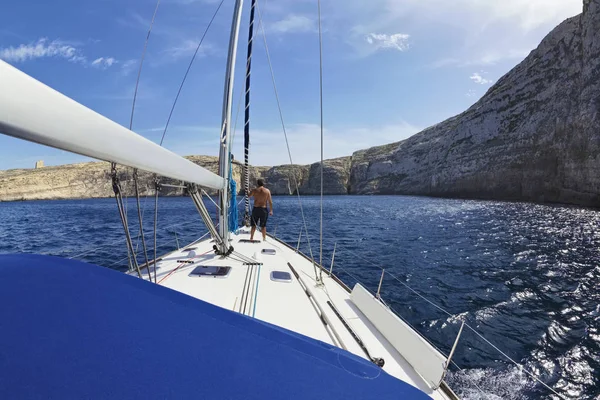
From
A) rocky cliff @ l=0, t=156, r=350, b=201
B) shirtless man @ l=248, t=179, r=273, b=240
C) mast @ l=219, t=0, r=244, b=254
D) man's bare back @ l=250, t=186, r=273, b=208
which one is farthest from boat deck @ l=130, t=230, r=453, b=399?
rocky cliff @ l=0, t=156, r=350, b=201

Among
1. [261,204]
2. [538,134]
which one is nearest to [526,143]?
[538,134]

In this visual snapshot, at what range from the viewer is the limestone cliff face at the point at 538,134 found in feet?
110

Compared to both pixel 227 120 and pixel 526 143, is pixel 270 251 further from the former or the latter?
pixel 526 143

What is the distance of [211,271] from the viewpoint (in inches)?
212

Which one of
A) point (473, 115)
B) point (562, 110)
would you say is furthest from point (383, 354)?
point (473, 115)

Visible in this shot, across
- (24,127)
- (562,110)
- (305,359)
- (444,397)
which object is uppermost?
(562,110)

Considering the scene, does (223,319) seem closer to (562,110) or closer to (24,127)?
(24,127)

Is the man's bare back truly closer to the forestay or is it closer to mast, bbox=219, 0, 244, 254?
mast, bbox=219, 0, 244, 254

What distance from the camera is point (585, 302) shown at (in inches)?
266

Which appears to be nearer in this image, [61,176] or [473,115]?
[473,115]

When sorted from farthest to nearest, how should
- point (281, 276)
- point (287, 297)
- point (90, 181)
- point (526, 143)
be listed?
point (90, 181) < point (526, 143) < point (281, 276) < point (287, 297)

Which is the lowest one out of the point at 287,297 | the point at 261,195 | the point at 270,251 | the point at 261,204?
the point at 287,297

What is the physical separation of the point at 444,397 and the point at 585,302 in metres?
7.05

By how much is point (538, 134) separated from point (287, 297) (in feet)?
174
